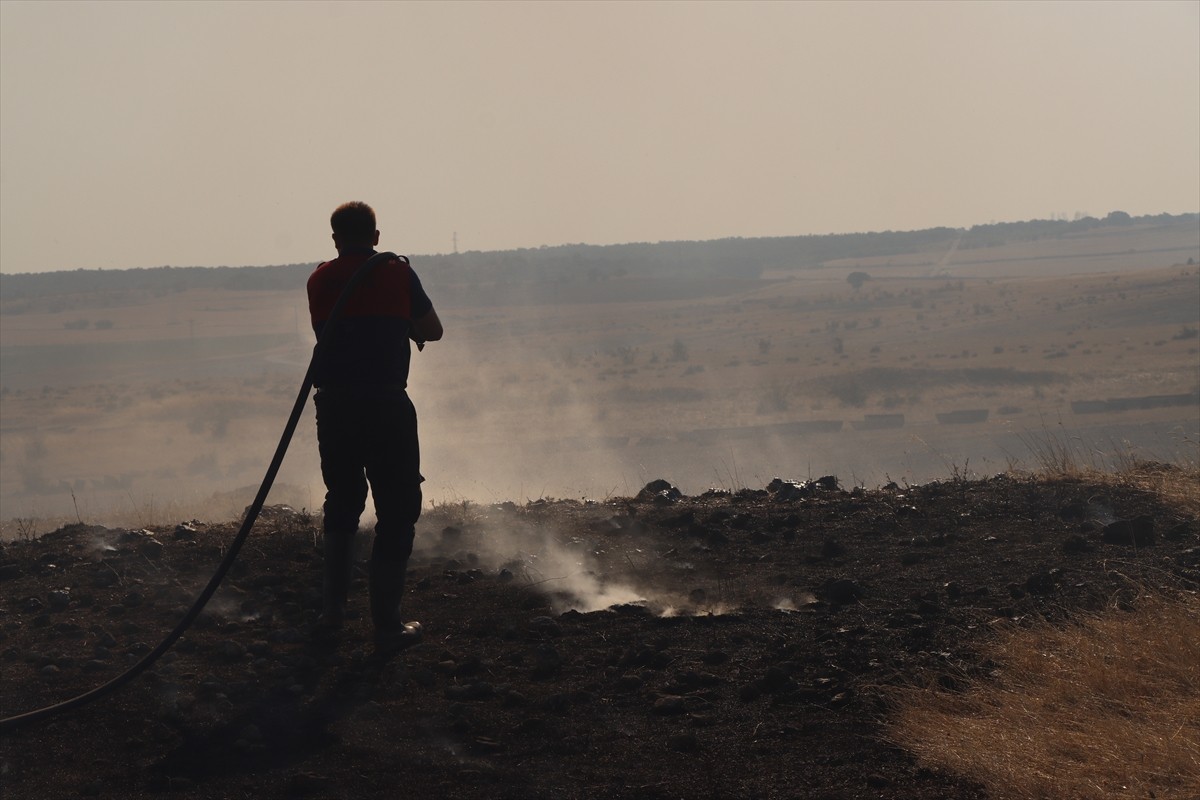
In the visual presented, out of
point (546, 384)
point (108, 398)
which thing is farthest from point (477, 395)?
point (108, 398)

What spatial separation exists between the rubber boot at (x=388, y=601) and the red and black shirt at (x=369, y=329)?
2.49ft

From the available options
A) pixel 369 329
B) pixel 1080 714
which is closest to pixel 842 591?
pixel 1080 714

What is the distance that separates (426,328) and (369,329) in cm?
28

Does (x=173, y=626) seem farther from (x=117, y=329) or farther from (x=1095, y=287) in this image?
(x=117, y=329)

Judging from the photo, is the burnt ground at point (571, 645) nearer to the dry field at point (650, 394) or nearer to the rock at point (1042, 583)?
the rock at point (1042, 583)

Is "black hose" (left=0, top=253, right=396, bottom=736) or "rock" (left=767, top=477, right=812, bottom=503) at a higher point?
"black hose" (left=0, top=253, right=396, bottom=736)

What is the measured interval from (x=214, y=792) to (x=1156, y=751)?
2.79 metres

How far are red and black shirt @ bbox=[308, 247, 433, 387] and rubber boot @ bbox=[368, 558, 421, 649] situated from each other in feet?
2.49

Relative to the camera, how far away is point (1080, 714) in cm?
425

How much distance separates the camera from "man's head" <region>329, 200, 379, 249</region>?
218 inches

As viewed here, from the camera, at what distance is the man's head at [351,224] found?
18.1ft

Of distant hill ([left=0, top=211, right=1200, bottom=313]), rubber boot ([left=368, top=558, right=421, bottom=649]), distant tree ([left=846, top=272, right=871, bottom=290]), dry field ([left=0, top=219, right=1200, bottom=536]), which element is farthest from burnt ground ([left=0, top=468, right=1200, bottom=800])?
distant hill ([left=0, top=211, right=1200, bottom=313])

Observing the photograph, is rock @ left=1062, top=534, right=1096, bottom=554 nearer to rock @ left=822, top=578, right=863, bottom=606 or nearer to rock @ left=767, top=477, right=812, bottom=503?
rock @ left=822, top=578, right=863, bottom=606

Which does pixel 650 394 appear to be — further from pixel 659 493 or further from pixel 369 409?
pixel 369 409
